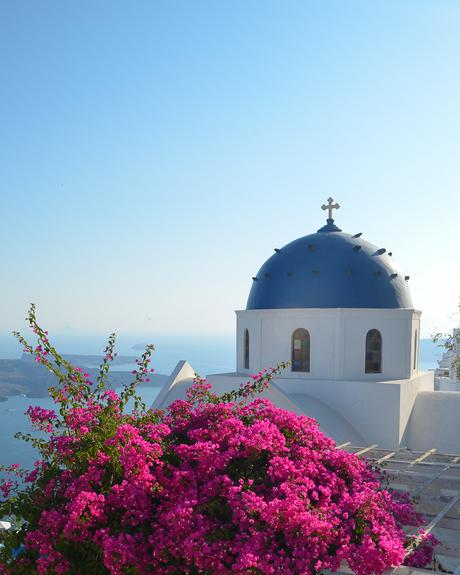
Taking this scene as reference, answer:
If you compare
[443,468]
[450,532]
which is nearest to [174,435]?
[450,532]

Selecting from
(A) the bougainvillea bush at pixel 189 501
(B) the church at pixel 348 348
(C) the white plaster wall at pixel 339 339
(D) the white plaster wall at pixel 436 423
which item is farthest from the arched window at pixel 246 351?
(A) the bougainvillea bush at pixel 189 501

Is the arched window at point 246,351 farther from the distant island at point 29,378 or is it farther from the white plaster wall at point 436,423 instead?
→ the distant island at point 29,378

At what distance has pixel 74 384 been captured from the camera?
614 centimetres

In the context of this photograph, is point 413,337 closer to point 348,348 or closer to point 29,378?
point 348,348

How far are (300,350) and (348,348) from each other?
1381 millimetres

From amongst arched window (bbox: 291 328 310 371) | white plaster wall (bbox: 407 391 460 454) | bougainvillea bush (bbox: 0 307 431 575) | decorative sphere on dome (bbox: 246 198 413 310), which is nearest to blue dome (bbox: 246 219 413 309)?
decorative sphere on dome (bbox: 246 198 413 310)

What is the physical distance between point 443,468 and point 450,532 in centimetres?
333

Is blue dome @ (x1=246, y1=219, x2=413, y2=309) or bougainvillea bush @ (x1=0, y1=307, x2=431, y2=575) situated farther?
blue dome @ (x1=246, y1=219, x2=413, y2=309)

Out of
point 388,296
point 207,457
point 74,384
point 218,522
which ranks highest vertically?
point 388,296

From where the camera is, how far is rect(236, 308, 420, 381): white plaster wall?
15578 millimetres

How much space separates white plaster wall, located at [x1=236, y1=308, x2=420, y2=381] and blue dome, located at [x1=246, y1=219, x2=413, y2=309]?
0.98 ft

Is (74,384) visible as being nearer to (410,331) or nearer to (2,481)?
(2,481)

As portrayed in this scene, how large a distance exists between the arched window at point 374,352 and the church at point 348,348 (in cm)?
3

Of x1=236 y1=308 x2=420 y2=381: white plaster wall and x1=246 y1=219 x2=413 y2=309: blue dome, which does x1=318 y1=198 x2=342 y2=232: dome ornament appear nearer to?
x1=246 y1=219 x2=413 y2=309: blue dome
